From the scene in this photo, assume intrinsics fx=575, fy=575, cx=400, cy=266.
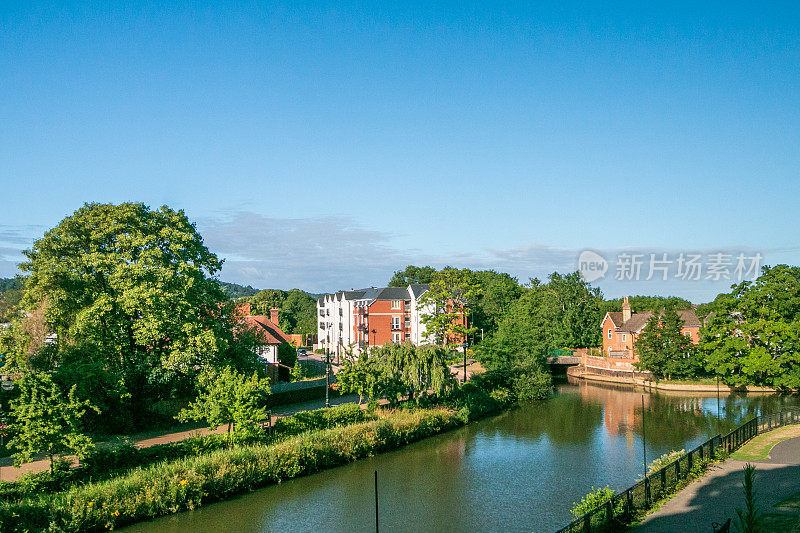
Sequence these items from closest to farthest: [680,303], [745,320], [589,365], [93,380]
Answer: [93,380] < [745,320] < [589,365] < [680,303]

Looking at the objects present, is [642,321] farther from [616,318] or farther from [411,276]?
[411,276]

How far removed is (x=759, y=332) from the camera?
4075 cm

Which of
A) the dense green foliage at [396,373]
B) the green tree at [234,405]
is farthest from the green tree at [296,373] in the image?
the green tree at [234,405]

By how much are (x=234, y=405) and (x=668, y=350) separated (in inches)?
1386

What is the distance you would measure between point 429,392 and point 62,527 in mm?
20249

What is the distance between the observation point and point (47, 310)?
23906 millimetres

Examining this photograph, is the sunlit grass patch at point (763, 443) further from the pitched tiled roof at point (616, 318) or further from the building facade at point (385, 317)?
the building facade at point (385, 317)

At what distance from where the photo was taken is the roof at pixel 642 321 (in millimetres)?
54531

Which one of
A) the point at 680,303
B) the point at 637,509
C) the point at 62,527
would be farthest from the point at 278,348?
the point at 680,303

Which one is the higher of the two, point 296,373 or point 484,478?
point 296,373

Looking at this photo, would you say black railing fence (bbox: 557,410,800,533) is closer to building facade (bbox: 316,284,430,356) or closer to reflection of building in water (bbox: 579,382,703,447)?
reflection of building in water (bbox: 579,382,703,447)

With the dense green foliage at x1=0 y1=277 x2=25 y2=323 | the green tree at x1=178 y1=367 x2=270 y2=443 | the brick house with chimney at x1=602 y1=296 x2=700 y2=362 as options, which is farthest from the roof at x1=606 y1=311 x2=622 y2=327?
the dense green foliage at x1=0 y1=277 x2=25 y2=323

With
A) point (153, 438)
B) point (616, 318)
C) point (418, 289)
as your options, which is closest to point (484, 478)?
point (153, 438)

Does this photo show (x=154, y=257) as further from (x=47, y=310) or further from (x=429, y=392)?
(x=429, y=392)
